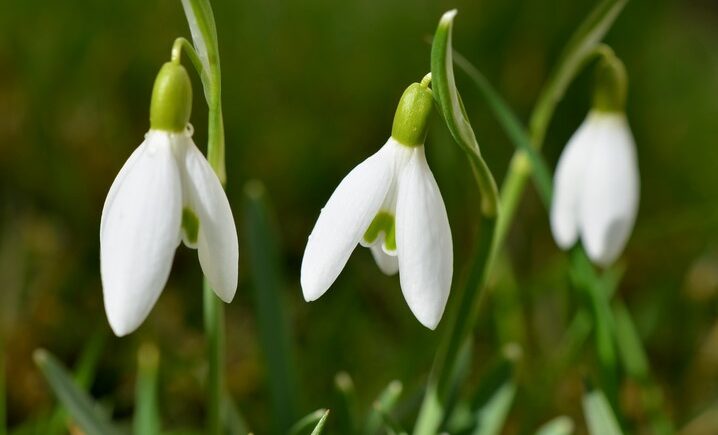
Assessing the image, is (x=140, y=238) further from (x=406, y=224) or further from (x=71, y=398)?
(x=71, y=398)

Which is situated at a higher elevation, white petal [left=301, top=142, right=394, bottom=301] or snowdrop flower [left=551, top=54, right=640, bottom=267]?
white petal [left=301, top=142, right=394, bottom=301]

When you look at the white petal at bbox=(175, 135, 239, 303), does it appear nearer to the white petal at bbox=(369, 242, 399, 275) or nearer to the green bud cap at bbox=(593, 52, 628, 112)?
the white petal at bbox=(369, 242, 399, 275)

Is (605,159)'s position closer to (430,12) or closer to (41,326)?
(41,326)

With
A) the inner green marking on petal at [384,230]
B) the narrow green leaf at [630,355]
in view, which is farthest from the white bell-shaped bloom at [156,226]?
the narrow green leaf at [630,355]

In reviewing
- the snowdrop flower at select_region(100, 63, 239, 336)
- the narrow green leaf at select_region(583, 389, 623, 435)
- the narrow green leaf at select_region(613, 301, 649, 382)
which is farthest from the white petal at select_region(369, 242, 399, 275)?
the narrow green leaf at select_region(613, 301, 649, 382)

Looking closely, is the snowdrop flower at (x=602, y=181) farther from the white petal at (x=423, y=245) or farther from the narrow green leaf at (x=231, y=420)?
the narrow green leaf at (x=231, y=420)
